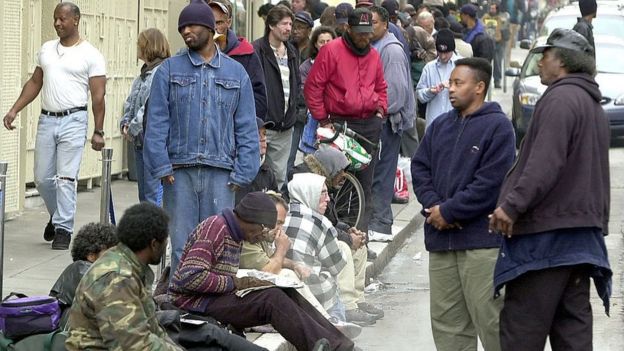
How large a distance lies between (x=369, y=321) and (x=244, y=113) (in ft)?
6.20

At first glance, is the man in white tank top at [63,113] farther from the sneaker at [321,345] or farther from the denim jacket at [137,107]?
the sneaker at [321,345]

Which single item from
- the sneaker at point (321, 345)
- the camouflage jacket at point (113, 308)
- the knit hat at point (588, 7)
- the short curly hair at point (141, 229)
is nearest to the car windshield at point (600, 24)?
the knit hat at point (588, 7)

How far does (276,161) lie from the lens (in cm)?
1155

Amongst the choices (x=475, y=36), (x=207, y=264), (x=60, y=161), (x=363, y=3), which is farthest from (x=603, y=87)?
(x=207, y=264)

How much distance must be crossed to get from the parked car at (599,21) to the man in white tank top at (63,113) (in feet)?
46.2

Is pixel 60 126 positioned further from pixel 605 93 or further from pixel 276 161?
pixel 605 93

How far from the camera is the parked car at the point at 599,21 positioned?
79.5 ft

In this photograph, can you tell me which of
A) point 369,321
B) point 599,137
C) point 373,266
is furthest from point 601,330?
point 599,137

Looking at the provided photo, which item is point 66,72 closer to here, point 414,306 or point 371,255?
point 371,255

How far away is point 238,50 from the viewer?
10008 millimetres

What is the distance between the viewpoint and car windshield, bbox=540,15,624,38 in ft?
79.4

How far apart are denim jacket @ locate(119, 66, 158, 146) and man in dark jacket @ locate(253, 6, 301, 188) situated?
1.07 meters

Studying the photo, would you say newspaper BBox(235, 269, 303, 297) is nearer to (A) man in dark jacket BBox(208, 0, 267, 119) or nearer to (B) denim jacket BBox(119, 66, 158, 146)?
(A) man in dark jacket BBox(208, 0, 267, 119)

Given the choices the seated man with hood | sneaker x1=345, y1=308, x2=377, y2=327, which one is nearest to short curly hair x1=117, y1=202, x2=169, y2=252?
the seated man with hood
